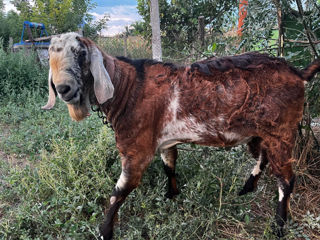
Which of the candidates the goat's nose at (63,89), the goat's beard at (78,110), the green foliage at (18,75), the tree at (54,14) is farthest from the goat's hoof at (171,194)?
the tree at (54,14)

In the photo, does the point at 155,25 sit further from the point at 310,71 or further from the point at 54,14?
the point at 54,14

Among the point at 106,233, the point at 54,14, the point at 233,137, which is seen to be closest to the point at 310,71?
the point at 233,137

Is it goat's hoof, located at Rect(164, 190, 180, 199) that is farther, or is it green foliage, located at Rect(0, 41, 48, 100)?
green foliage, located at Rect(0, 41, 48, 100)

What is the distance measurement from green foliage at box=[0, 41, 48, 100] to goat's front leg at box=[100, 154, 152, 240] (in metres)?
4.49

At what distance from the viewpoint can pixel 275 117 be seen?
6.91ft

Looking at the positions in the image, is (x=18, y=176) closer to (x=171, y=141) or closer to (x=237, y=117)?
(x=171, y=141)

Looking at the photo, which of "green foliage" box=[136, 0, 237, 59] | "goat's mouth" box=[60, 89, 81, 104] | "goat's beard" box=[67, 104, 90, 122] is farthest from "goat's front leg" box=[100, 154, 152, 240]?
"green foliage" box=[136, 0, 237, 59]


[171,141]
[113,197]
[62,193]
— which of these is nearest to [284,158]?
[171,141]

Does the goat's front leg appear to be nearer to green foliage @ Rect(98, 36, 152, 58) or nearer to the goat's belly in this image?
the goat's belly

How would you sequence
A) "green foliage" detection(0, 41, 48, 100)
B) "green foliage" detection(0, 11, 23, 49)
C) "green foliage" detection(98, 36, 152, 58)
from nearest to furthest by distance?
"green foliage" detection(0, 41, 48, 100)
"green foliage" detection(98, 36, 152, 58)
"green foliage" detection(0, 11, 23, 49)

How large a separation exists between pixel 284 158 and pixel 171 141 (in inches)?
35.0

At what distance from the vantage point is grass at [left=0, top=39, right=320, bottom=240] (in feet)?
7.77

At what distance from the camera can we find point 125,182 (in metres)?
2.27

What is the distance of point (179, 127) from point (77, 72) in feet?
2.81
